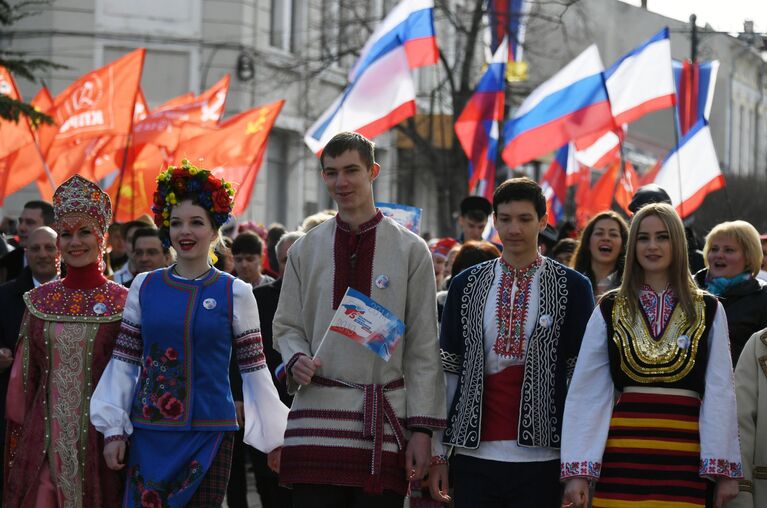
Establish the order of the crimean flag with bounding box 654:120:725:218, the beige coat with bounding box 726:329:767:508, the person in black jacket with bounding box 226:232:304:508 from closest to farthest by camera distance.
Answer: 1. the beige coat with bounding box 726:329:767:508
2. the person in black jacket with bounding box 226:232:304:508
3. the crimean flag with bounding box 654:120:725:218

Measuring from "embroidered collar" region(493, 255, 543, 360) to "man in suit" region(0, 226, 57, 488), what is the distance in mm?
2778

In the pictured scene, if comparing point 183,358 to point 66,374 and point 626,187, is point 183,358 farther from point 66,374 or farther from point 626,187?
point 626,187

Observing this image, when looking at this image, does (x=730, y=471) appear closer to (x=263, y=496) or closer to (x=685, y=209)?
(x=263, y=496)

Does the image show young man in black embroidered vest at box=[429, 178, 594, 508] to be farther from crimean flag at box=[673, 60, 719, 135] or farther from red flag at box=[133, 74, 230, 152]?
crimean flag at box=[673, 60, 719, 135]

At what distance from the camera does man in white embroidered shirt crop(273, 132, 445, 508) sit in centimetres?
546

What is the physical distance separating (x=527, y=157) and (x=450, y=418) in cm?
967

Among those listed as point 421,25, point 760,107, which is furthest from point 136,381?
point 760,107

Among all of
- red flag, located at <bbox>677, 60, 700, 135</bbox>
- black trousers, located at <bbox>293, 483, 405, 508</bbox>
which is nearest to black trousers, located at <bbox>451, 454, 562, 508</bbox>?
black trousers, located at <bbox>293, 483, 405, 508</bbox>

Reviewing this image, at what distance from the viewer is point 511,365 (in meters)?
5.77

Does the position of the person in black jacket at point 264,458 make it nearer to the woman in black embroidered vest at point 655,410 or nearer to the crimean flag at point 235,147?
the woman in black embroidered vest at point 655,410

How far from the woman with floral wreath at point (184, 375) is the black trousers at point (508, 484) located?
2.66 feet

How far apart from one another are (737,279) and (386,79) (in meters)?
6.93

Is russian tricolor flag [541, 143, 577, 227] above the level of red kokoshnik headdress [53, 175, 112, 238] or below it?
above

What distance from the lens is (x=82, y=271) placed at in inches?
256
